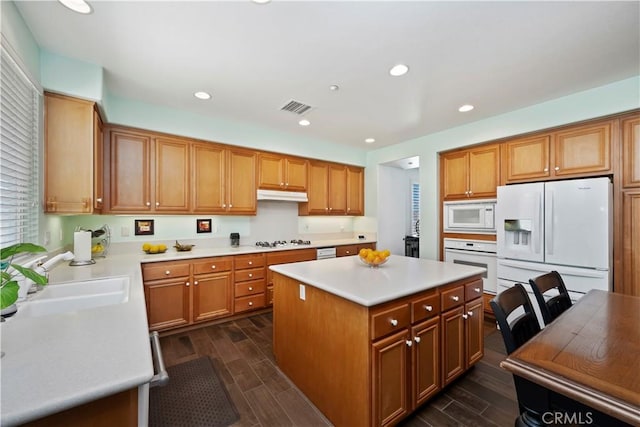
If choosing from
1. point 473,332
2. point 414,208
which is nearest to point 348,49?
point 473,332

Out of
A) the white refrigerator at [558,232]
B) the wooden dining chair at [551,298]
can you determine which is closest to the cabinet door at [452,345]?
the wooden dining chair at [551,298]

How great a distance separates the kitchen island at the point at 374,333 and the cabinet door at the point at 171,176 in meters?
1.85

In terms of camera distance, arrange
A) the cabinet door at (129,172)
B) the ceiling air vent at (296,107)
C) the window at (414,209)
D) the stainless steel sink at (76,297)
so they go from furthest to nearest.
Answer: the window at (414,209) → the ceiling air vent at (296,107) → the cabinet door at (129,172) → the stainless steel sink at (76,297)

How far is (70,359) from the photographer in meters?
0.79

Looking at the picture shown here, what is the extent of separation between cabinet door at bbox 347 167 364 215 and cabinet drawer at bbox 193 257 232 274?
97.2 inches

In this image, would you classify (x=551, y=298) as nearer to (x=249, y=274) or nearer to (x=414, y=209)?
(x=249, y=274)

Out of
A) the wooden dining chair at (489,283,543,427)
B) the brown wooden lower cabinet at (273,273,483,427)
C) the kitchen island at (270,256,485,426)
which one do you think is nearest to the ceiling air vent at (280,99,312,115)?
the kitchen island at (270,256,485,426)

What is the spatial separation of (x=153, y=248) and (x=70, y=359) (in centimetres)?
262

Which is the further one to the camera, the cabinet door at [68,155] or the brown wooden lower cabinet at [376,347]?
the cabinet door at [68,155]

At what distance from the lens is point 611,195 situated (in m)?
2.52

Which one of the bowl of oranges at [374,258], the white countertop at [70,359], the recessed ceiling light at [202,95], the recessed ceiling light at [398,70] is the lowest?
the white countertop at [70,359]

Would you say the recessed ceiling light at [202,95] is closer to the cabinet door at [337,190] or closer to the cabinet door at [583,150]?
the cabinet door at [337,190]

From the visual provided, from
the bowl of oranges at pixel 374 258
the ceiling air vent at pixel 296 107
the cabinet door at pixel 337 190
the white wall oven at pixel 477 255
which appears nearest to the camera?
the bowl of oranges at pixel 374 258

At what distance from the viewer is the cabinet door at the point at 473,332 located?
6.77 feet
